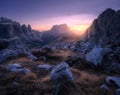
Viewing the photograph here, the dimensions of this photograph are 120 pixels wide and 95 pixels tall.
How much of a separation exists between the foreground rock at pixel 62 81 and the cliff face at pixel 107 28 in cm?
3007

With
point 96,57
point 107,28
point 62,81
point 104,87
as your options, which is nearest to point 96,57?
point 96,57

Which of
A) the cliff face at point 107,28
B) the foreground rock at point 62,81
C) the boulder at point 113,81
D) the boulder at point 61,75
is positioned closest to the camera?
the foreground rock at point 62,81

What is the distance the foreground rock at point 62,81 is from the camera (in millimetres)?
11902

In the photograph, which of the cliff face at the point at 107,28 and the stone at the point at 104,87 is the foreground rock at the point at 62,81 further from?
the cliff face at the point at 107,28

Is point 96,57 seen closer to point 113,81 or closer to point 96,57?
point 96,57

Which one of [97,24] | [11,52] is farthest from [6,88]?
[97,24]

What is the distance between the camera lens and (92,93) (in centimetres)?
1249

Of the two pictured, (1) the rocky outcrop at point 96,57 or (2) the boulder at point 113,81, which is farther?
(1) the rocky outcrop at point 96,57

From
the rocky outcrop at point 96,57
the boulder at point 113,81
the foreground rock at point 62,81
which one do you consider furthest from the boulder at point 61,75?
the rocky outcrop at point 96,57

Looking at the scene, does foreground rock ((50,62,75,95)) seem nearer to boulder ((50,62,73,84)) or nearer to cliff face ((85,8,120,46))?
boulder ((50,62,73,84))

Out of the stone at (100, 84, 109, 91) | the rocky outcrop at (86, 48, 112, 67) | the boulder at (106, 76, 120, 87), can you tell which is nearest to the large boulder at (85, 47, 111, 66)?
the rocky outcrop at (86, 48, 112, 67)

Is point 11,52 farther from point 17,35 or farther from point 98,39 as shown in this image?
point 17,35

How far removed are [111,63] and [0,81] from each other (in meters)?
13.2

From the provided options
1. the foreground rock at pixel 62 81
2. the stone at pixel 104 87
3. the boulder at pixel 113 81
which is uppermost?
the foreground rock at pixel 62 81
